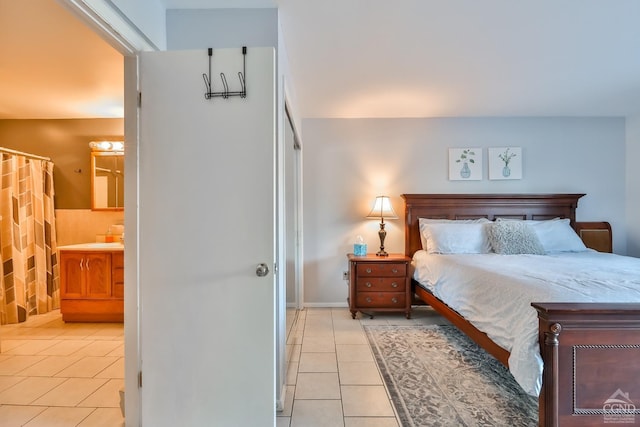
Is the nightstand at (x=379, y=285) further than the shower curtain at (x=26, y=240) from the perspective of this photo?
Yes

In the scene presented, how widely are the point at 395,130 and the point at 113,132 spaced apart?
11.8ft

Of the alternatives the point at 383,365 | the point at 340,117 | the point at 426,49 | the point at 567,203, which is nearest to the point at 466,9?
the point at 426,49

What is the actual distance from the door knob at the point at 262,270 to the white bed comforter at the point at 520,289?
138cm

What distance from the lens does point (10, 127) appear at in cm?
377

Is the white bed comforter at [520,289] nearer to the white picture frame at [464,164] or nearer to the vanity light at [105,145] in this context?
the white picture frame at [464,164]

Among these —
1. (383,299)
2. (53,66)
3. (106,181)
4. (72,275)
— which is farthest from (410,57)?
(72,275)

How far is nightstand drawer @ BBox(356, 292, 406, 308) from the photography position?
341 cm

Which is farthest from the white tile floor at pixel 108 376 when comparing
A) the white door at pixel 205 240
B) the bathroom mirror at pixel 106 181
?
the bathroom mirror at pixel 106 181

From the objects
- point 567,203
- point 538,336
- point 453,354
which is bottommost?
point 453,354

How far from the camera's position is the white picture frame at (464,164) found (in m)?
3.88

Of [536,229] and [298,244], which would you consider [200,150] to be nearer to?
[298,244]

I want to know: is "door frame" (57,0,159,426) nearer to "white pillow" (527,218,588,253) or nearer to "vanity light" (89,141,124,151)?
"vanity light" (89,141,124,151)

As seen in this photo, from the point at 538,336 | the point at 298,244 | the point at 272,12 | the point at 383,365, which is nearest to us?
the point at 538,336

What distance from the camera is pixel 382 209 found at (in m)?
3.67
